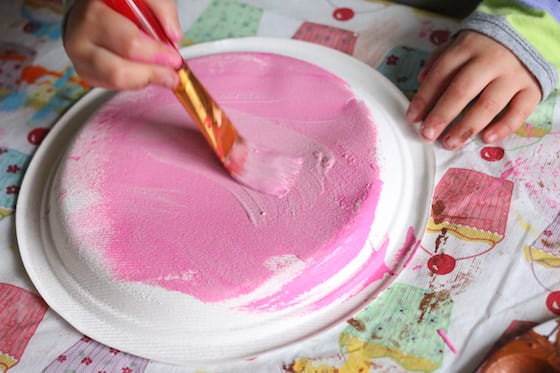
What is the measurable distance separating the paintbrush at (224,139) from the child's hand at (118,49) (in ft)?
0.04

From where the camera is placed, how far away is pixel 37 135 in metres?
0.74

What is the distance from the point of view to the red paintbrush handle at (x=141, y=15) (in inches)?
21.0

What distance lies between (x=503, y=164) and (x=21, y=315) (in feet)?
1.67

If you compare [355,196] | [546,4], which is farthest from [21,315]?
[546,4]

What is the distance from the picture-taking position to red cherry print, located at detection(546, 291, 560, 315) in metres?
0.52

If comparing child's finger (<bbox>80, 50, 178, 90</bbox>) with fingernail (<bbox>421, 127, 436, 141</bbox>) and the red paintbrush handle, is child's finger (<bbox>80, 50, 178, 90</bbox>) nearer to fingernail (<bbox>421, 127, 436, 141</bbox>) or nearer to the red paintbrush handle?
the red paintbrush handle

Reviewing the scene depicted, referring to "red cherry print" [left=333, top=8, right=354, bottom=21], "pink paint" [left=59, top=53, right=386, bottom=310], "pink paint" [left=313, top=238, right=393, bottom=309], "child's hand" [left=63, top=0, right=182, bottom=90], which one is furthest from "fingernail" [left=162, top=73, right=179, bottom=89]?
"red cherry print" [left=333, top=8, right=354, bottom=21]

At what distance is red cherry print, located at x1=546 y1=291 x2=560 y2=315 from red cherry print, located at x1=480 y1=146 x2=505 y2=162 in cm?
16

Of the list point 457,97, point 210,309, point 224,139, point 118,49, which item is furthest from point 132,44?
point 457,97

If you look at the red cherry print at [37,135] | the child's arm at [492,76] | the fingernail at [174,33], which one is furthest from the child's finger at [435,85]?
the red cherry print at [37,135]

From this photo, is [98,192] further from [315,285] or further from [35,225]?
[315,285]

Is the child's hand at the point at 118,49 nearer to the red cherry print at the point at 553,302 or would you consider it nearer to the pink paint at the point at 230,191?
the pink paint at the point at 230,191

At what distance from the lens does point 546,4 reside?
67 centimetres

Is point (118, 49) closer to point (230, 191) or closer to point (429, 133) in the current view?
point (230, 191)
